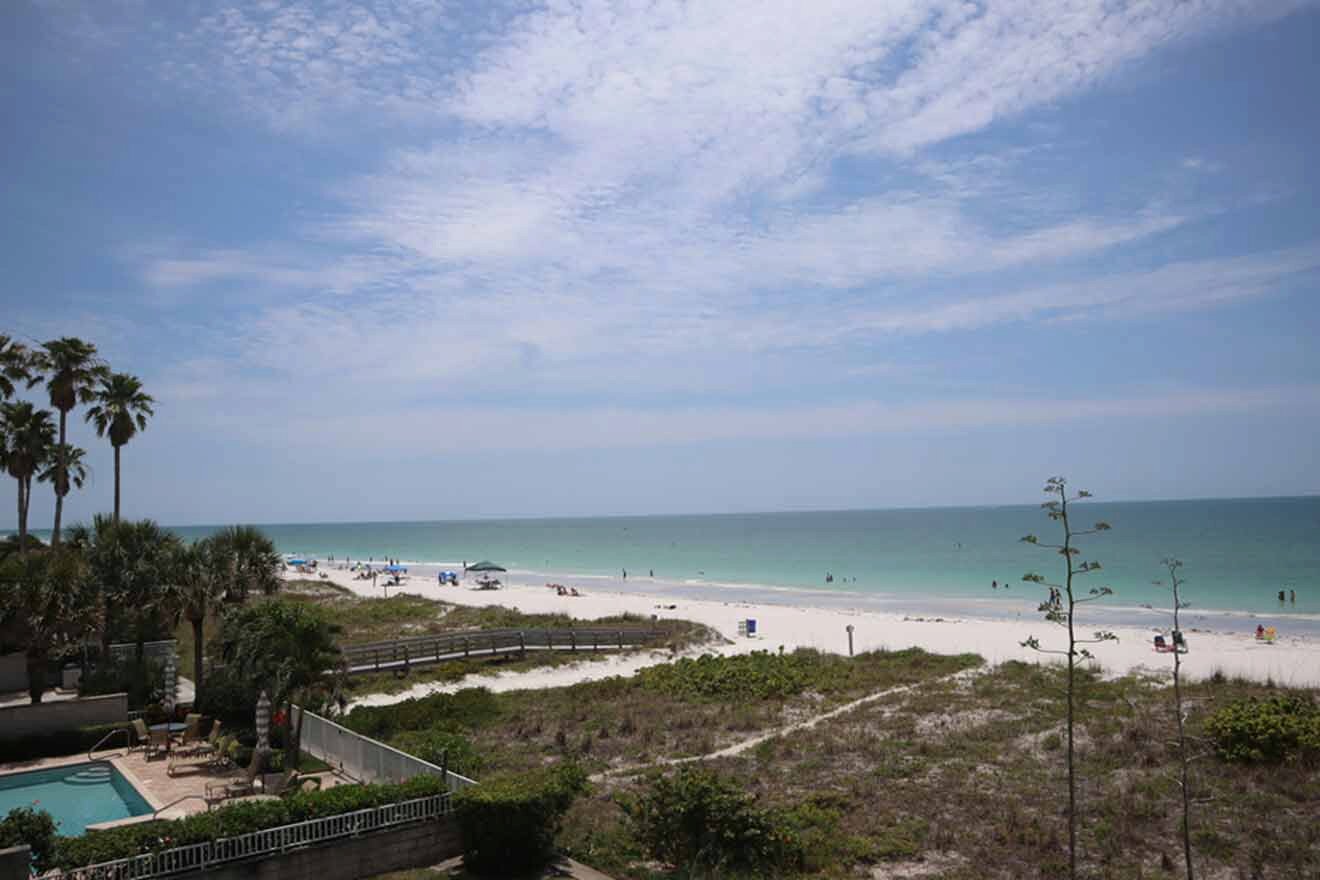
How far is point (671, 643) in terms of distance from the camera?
37812 mm

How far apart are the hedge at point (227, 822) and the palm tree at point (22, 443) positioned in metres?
29.5

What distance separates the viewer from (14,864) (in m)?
10.1

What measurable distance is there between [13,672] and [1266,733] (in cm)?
3303

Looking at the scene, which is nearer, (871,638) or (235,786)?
(235,786)

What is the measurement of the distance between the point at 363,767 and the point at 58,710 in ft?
31.9

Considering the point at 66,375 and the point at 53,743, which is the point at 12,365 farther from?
the point at 53,743

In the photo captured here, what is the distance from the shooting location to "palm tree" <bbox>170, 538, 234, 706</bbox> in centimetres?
2319

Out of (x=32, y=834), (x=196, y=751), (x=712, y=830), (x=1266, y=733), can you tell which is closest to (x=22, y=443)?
(x=196, y=751)

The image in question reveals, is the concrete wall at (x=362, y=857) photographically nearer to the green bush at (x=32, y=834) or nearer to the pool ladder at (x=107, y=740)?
the green bush at (x=32, y=834)

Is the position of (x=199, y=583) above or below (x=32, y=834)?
above

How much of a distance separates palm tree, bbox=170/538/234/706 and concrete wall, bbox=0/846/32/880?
13.4 meters

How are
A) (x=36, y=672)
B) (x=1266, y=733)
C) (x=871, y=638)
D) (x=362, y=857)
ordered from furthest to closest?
1. (x=871, y=638)
2. (x=36, y=672)
3. (x=1266, y=733)
4. (x=362, y=857)

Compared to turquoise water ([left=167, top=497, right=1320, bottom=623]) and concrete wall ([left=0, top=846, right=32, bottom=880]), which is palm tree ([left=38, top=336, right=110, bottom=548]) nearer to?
concrete wall ([left=0, top=846, right=32, bottom=880])

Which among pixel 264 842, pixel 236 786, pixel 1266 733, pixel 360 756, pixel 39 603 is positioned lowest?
Result: pixel 236 786
